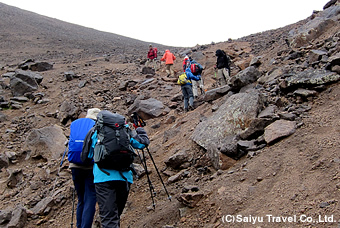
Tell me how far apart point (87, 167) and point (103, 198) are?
94 cm

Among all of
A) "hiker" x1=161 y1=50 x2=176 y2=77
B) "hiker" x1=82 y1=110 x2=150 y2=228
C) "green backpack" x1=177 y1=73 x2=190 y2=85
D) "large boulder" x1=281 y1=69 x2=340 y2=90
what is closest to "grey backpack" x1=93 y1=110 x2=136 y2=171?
"hiker" x1=82 y1=110 x2=150 y2=228

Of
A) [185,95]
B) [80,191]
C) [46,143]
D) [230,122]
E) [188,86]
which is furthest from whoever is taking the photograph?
[185,95]

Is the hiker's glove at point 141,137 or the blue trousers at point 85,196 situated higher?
the hiker's glove at point 141,137

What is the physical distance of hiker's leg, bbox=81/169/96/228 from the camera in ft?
14.9

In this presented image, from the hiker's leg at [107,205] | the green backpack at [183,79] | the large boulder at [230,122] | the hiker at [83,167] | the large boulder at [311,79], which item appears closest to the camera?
the hiker's leg at [107,205]

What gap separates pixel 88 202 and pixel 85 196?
0.14 m

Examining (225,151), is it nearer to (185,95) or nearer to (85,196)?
(85,196)

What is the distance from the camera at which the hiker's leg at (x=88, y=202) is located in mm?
4551

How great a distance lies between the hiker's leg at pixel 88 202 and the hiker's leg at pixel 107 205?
84cm

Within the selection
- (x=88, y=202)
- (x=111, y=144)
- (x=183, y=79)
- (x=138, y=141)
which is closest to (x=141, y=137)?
(x=138, y=141)

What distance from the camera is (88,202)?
180 inches

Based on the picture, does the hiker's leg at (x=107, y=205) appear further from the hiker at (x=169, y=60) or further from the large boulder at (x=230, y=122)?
the hiker at (x=169, y=60)

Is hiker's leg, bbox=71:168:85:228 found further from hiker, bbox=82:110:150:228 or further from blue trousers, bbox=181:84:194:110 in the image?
blue trousers, bbox=181:84:194:110

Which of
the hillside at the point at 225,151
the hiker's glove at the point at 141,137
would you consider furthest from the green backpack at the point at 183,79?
the hiker's glove at the point at 141,137
